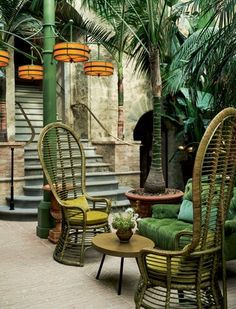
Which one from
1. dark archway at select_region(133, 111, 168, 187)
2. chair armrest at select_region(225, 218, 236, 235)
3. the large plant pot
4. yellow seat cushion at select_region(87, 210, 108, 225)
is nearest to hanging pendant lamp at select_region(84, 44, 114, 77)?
the large plant pot

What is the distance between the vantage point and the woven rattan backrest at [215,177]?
6.72ft

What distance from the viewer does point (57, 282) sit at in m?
3.29

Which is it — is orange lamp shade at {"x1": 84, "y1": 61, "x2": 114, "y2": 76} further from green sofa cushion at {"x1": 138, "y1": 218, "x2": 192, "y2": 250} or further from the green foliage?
the green foliage

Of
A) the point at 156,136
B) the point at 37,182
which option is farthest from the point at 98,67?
the point at 37,182

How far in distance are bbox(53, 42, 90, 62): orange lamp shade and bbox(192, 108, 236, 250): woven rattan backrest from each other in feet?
9.01

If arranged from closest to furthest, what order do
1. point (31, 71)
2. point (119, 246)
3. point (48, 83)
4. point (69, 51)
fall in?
1. point (119, 246)
2. point (69, 51)
3. point (48, 83)
4. point (31, 71)

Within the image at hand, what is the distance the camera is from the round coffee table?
292cm

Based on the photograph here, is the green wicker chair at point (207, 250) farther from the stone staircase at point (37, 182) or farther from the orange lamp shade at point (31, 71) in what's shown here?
the orange lamp shade at point (31, 71)

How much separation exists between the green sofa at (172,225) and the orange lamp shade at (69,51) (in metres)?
2.15

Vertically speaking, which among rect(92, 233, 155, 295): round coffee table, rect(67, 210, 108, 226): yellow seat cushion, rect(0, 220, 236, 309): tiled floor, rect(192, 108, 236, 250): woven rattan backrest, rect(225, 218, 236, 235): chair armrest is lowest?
rect(0, 220, 236, 309): tiled floor

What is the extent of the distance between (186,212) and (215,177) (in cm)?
171

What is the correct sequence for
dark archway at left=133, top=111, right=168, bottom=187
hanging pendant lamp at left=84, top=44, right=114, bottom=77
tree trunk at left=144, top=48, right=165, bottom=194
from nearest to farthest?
1. tree trunk at left=144, top=48, right=165, bottom=194
2. hanging pendant lamp at left=84, top=44, right=114, bottom=77
3. dark archway at left=133, top=111, right=168, bottom=187

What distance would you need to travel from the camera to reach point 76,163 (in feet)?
25.1

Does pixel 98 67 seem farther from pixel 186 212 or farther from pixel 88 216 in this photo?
pixel 186 212
